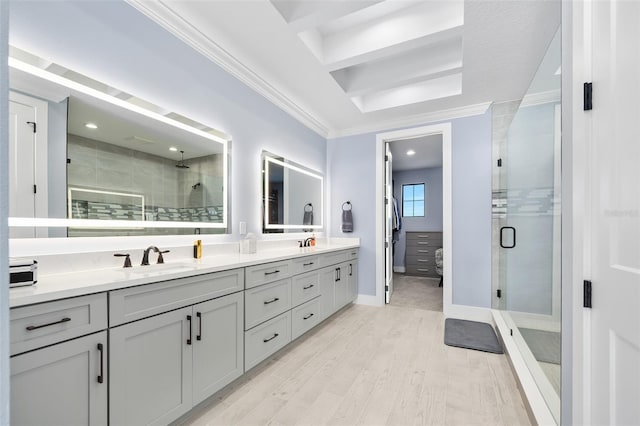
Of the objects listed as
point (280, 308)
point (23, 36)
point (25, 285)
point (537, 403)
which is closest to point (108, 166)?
point (23, 36)

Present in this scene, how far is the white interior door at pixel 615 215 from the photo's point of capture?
2.55 feet

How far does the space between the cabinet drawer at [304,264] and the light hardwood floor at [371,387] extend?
69 centimetres

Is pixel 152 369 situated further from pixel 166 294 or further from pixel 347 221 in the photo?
pixel 347 221

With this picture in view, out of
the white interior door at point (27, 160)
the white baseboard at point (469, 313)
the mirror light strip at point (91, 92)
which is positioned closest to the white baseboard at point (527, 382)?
the white baseboard at point (469, 313)

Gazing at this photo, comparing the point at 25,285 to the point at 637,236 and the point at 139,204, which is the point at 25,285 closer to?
the point at 139,204

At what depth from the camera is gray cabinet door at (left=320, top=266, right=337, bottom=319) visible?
2878mm

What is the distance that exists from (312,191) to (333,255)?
103 centimetres

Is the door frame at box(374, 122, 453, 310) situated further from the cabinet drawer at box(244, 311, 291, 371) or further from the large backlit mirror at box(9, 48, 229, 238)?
the large backlit mirror at box(9, 48, 229, 238)

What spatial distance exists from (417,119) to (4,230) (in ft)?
12.8

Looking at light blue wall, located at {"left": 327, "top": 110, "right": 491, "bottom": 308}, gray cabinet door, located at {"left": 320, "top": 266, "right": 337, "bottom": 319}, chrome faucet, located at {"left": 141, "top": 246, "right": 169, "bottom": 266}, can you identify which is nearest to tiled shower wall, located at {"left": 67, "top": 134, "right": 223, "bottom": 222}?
chrome faucet, located at {"left": 141, "top": 246, "right": 169, "bottom": 266}

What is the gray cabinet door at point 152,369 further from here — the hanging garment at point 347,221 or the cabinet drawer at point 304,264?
the hanging garment at point 347,221

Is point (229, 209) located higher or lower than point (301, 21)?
lower

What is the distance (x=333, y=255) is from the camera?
124 inches

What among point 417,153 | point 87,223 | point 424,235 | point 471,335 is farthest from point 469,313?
point 87,223
